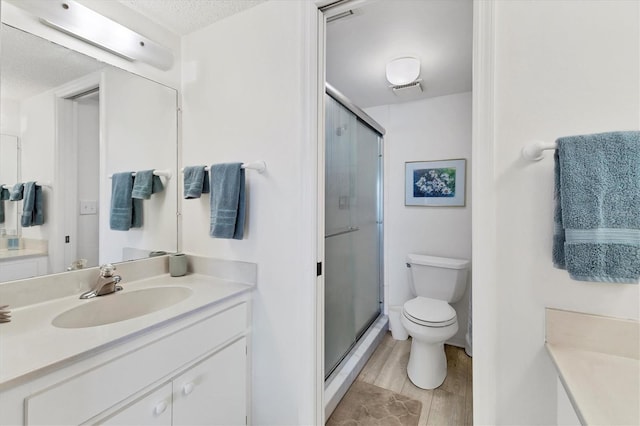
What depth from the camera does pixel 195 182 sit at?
1.44 metres

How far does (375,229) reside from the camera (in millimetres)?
2648

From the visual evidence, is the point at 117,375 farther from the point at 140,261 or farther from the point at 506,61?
the point at 506,61

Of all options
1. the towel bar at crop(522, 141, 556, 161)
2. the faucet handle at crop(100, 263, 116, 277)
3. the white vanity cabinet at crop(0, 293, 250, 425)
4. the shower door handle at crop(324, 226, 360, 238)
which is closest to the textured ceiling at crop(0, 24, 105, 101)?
the faucet handle at crop(100, 263, 116, 277)

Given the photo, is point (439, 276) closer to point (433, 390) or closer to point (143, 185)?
point (433, 390)

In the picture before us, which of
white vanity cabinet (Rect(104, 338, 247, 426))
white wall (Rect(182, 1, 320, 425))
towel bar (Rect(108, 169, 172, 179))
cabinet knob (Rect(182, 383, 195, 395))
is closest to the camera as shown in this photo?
white vanity cabinet (Rect(104, 338, 247, 426))

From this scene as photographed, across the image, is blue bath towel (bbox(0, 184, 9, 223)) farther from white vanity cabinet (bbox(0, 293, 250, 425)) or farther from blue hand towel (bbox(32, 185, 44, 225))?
white vanity cabinet (bbox(0, 293, 250, 425))

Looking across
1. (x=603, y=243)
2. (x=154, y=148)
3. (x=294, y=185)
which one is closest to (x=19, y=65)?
(x=154, y=148)

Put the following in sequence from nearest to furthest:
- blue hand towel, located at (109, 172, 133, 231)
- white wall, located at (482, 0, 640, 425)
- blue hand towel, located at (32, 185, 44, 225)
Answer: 1. white wall, located at (482, 0, 640, 425)
2. blue hand towel, located at (32, 185, 44, 225)
3. blue hand towel, located at (109, 172, 133, 231)

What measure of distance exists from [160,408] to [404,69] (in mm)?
2149

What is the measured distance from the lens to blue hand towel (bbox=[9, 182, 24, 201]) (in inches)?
43.6

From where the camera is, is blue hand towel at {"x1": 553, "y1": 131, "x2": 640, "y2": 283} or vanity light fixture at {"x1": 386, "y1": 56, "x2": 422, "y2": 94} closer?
blue hand towel at {"x1": 553, "y1": 131, "x2": 640, "y2": 283}

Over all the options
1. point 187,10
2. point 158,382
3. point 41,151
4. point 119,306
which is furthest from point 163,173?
point 158,382

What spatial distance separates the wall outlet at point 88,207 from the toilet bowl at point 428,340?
1.97m

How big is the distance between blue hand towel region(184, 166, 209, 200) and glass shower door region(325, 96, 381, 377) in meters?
0.73
